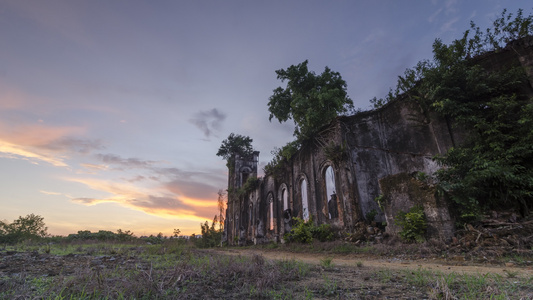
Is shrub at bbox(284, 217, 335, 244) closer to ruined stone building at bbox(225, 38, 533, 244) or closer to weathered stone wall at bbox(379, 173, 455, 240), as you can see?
ruined stone building at bbox(225, 38, 533, 244)

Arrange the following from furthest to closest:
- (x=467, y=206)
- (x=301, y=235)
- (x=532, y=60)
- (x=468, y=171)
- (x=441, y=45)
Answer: (x=301, y=235) → (x=441, y=45) → (x=532, y=60) → (x=468, y=171) → (x=467, y=206)

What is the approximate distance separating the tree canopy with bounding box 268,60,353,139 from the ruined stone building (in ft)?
4.18

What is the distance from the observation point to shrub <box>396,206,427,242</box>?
24.4 ft

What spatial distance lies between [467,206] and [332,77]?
14.7m

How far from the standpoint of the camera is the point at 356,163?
43.4ft

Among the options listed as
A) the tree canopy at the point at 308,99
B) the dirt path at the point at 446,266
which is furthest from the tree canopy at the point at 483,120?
the tree canopy at the point at 308,99

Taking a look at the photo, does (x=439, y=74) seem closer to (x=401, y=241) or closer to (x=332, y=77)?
(x=401, y=241)

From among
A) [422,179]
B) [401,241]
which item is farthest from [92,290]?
[422,179]

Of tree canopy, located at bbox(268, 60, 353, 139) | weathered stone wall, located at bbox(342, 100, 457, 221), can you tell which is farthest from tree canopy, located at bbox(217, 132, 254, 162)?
weathered stone wall, located at bbox(342, 100, 457, 221)

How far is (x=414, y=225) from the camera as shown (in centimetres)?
754

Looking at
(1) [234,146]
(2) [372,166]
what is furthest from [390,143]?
(1) [234,146]

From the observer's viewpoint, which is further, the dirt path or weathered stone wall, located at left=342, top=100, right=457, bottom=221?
weathered stone wall, located at left=342, top=100, right=457, bottom=221

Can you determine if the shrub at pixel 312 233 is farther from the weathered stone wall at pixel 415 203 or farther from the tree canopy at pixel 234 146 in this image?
the tree canopy at pixel 234 146

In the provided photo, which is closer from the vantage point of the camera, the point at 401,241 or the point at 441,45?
the point at 401,241
